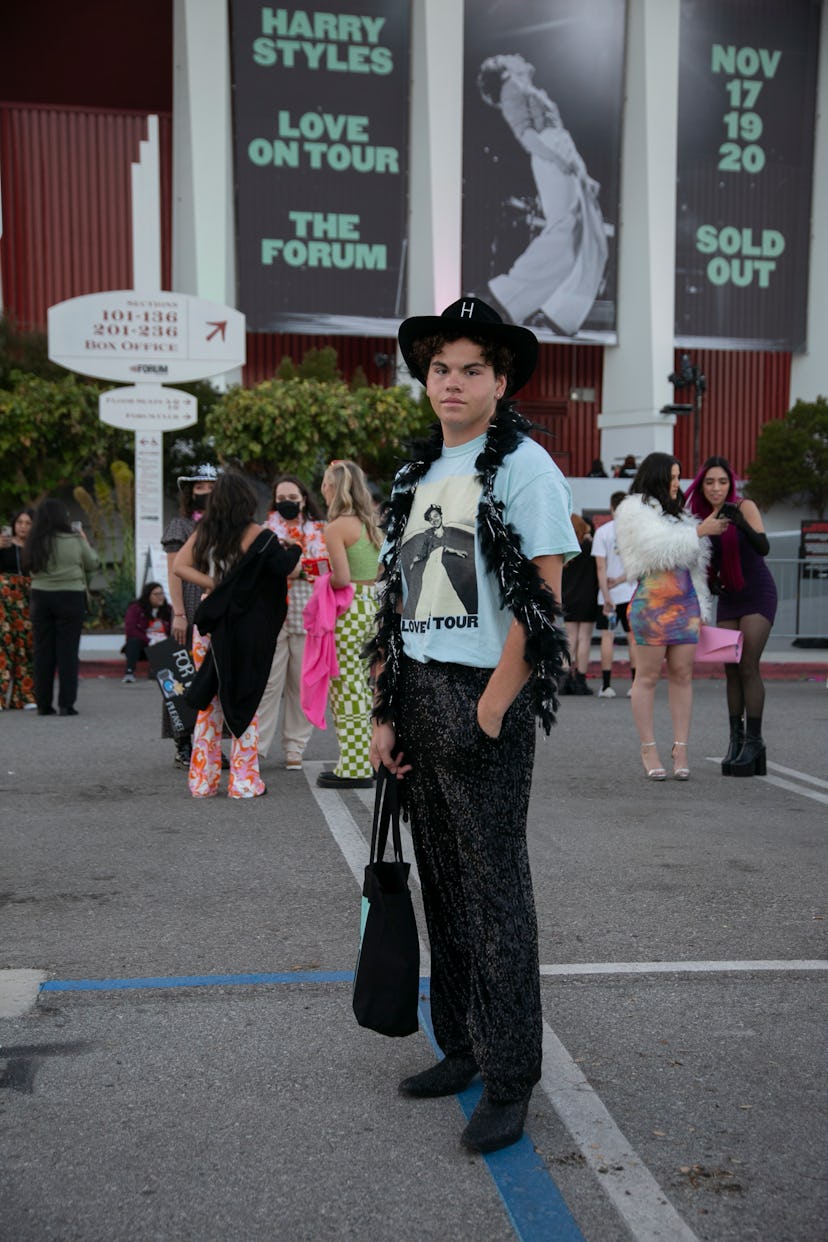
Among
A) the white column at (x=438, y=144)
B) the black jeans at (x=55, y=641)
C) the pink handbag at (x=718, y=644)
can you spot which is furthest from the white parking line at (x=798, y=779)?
the white column at (x=438, y=144)

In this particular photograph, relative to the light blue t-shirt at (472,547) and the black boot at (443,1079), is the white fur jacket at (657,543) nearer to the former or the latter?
the light blue t-shirt at (472,547)

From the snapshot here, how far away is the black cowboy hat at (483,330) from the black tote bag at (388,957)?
116 cm

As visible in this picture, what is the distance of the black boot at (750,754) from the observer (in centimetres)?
793

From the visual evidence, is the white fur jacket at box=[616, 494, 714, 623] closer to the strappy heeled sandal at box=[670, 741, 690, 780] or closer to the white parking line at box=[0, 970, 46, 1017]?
the strappy heeled sandal at box=[670, 741, 690, 780]

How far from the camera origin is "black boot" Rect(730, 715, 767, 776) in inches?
312

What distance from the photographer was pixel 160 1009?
12.6 ft

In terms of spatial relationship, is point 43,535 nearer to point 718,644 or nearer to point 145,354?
point 718,644

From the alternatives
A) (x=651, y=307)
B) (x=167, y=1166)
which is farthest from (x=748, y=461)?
(x=167, y=1166)

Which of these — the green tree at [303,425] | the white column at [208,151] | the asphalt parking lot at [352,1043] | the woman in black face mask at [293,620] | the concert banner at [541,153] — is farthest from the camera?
the concert banner at [541,153]

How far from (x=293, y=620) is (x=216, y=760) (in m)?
1.28

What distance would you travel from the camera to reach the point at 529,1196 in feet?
8.96

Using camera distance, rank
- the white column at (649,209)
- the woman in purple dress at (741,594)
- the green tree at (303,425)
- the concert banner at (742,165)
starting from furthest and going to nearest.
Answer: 1. the concert banner at (742,165)
2. the white column at (649,209)
3. the green tree at (303,425)
4. the woman in purple dress at (741,594)

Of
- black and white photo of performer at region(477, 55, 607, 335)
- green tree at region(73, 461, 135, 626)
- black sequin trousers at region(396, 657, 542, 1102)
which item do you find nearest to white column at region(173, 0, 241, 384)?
black and white photo of performer at region(477, 55, 607, 335)

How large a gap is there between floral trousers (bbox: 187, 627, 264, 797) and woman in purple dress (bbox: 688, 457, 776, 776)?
2.95 meters
